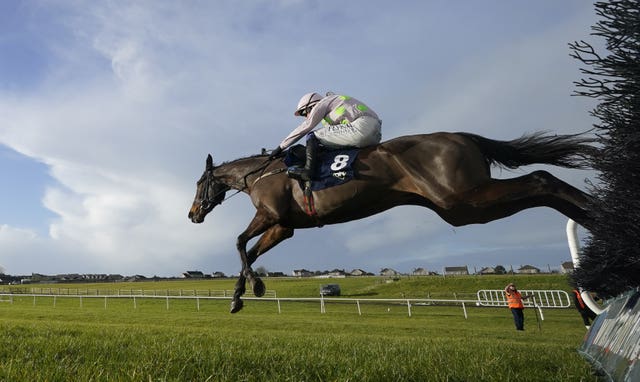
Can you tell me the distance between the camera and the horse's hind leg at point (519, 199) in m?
3.73

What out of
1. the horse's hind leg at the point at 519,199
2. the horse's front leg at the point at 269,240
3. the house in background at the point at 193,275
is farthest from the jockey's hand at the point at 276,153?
the house in background at the point at 193,275

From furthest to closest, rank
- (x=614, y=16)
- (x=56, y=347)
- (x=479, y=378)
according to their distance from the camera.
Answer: (x=56, y=347) < (x=479, y=378) < (x=614, y=16)

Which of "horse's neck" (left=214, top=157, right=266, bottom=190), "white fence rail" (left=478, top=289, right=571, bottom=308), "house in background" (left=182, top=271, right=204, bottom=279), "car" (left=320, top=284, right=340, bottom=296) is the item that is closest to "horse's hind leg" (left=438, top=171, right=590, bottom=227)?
"horse's neck" (left=214, top=157, right=266, bottom=190)

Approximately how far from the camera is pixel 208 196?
6293mm

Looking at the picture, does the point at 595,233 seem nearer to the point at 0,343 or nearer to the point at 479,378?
the point at 479,378

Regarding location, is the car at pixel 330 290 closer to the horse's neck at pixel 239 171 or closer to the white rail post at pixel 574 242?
the horse's neck at pixel 239 171

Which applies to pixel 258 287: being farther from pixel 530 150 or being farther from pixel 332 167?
pixel 530 150

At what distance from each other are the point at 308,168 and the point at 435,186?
1.41m

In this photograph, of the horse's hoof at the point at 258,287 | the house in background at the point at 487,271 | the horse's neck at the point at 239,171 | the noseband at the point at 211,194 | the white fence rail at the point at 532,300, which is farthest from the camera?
the house in background at the point at 487,271

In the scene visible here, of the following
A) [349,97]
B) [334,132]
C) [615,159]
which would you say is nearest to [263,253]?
[334,132]

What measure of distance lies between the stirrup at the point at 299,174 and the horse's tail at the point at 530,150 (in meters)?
1.74

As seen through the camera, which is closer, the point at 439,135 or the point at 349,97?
the point at 439,135

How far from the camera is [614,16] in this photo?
233 cm

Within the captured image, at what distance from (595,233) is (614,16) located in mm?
1323
